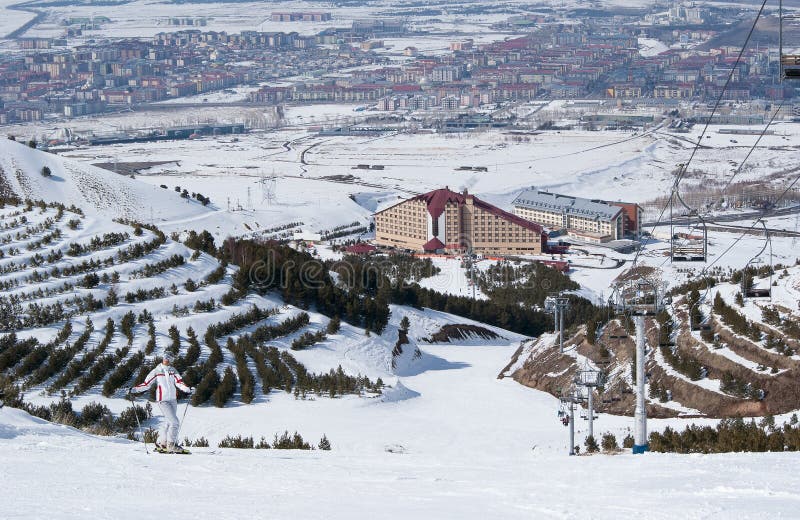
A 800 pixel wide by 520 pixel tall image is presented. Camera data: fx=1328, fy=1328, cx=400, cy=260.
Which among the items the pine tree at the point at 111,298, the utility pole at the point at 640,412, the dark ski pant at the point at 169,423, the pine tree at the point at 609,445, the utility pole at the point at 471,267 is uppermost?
the dark ski pant at the point at 169,423

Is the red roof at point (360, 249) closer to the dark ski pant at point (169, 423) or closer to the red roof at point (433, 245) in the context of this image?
the red roof at point (433, 245)

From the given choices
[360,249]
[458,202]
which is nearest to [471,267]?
[360,249]

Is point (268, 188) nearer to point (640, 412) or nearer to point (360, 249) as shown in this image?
point (360, 249)

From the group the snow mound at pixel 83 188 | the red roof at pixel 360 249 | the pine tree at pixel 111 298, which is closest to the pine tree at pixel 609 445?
the pine tree at pixel 111 298

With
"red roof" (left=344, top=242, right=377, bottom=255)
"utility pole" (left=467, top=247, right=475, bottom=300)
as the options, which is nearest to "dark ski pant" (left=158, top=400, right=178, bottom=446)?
"utility pole" (left=467, top=247, right=475, bottom=300)

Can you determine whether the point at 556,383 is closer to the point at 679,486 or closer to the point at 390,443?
the point at 390,443

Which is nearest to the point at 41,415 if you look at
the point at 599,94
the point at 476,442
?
the point at 476,442
